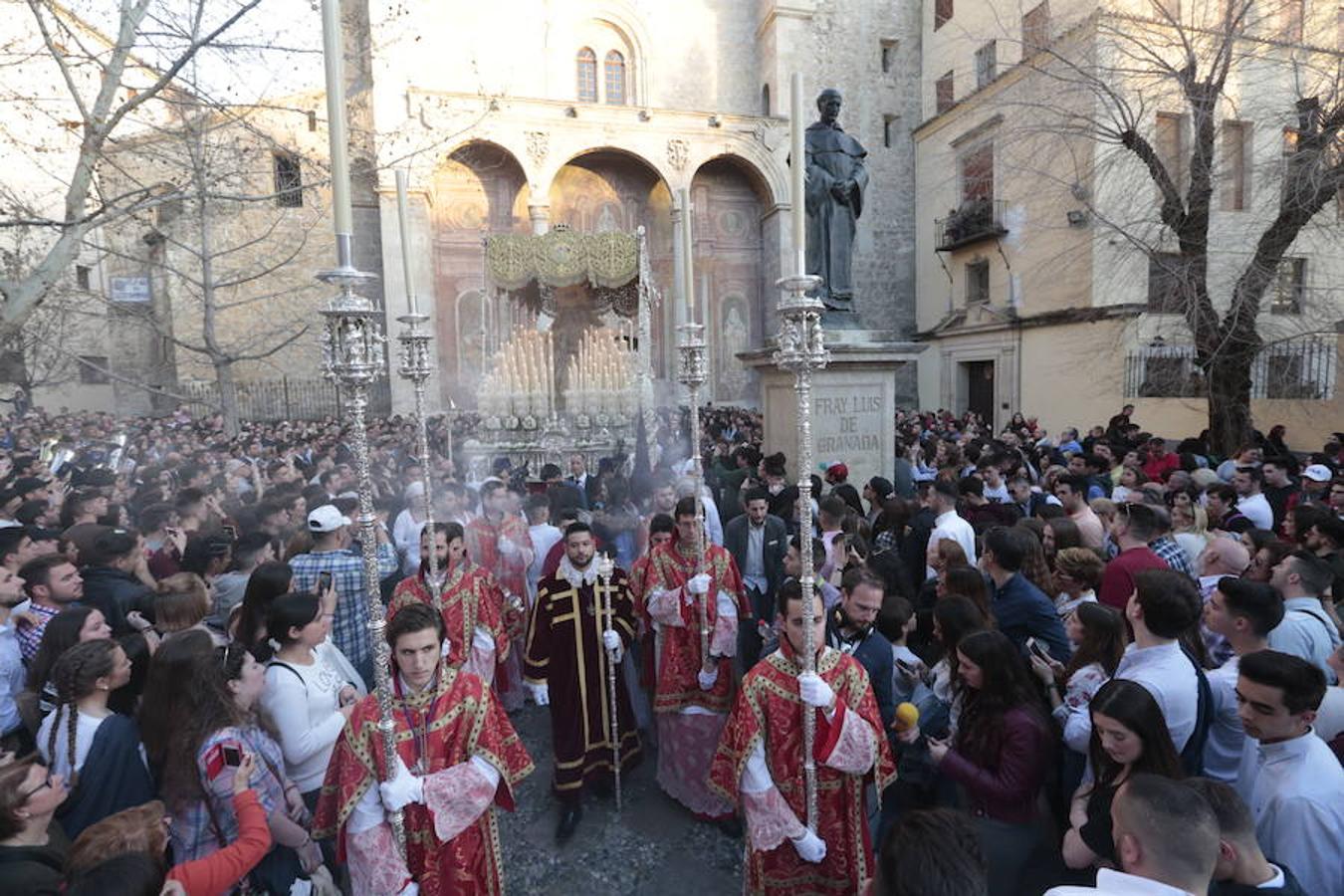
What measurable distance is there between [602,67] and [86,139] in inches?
814

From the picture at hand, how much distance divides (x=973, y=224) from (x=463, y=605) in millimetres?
20586

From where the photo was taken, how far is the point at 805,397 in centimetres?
284

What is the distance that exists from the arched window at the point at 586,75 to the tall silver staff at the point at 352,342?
79.3 ft

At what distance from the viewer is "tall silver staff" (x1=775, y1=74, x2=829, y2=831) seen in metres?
2.63

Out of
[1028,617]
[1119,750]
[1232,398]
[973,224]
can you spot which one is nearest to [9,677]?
[1119,750]

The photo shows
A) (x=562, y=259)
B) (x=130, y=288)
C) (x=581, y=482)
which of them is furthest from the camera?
(x=130, y=288)

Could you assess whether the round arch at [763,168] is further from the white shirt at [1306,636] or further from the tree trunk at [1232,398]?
the white shirt at [1306,636]

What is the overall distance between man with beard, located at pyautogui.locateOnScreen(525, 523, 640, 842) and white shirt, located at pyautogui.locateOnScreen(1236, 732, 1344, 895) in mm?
3004

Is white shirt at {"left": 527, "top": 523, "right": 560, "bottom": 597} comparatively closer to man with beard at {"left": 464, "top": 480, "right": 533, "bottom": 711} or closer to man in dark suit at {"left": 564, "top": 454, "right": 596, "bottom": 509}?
man with beard at {"left": 464, "top": 480, "right": 533, "bottom": 711}

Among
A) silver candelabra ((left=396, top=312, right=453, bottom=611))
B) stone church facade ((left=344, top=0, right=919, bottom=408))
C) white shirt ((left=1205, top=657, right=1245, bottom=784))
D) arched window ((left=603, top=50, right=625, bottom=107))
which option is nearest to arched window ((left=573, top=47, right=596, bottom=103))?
stone church facade ((left=344, top=0, right=919, bottom=408))

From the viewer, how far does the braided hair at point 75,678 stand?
101 inches

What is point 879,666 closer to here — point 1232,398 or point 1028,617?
point 1028,617

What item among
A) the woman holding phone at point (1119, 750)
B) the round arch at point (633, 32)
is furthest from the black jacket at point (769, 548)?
the round arch at point (633, 32)

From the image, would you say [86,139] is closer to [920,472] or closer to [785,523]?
[785,523]
